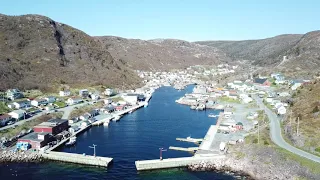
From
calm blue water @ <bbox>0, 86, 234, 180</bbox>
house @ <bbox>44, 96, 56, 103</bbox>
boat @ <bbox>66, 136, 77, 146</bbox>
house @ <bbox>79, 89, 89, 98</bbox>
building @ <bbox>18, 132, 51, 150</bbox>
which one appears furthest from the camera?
house @ <bbox>79, 89, 89, 98</bbox>

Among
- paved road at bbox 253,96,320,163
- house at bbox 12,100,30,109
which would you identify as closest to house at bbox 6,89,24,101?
house at bbox 12,100,30,109

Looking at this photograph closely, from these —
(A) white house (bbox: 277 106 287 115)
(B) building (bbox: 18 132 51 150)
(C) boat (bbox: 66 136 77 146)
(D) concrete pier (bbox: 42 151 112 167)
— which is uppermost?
(A) white house (bbox: 277 106 287 115)

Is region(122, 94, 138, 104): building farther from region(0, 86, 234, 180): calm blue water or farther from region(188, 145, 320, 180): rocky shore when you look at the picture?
region(188, 145, 320, 180): rocky shore

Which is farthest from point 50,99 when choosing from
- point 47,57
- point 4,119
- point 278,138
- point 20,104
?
point 278,138

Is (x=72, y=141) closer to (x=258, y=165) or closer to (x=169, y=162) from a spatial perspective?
(x=169, y=162)

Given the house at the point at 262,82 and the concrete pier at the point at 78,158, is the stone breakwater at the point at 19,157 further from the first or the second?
the house at the point at 262,82

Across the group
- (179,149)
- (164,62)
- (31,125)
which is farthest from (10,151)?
(164,62)
